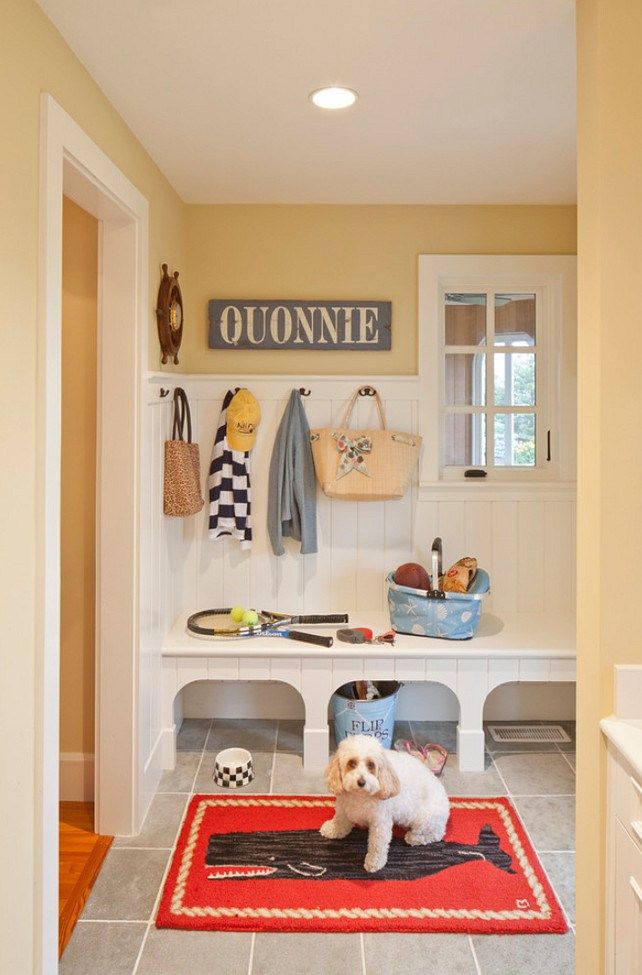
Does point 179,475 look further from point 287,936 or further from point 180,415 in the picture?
point 287,936

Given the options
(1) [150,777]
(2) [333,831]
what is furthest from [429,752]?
(1) [150,777]

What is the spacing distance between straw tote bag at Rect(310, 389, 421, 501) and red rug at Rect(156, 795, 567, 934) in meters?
1.36

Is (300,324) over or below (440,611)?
over

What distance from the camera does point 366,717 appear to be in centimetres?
354

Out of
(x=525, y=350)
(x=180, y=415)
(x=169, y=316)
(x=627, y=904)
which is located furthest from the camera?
(x=525, y=350)

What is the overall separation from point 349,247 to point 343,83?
1441 mm

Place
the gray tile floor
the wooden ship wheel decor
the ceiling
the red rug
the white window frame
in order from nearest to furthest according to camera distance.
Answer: the ceiling → the gray tile floor → the red rug → the wooden ship wheel decor → the white window frame

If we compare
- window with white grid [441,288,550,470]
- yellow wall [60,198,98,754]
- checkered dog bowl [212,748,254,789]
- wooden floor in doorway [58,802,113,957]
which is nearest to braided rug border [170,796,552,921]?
wooden floor in doorway [58,802,113,957]

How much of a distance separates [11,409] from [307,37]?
124 cm

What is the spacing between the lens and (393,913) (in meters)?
2.54

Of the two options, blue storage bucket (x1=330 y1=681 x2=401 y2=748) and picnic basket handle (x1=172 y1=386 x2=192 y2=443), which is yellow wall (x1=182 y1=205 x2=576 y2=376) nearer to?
picnic basket handle (x1=172 y1=386 x2=192 y2=443)

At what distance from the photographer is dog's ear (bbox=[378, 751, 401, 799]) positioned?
2705 mm

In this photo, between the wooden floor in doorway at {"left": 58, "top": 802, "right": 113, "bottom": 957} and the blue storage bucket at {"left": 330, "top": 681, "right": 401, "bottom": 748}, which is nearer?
the wooden floor in doorway at {"left": 58, "top": 802, "right": 113, "bottom": 957}

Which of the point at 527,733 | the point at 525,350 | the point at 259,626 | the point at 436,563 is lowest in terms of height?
the point at 527,733
